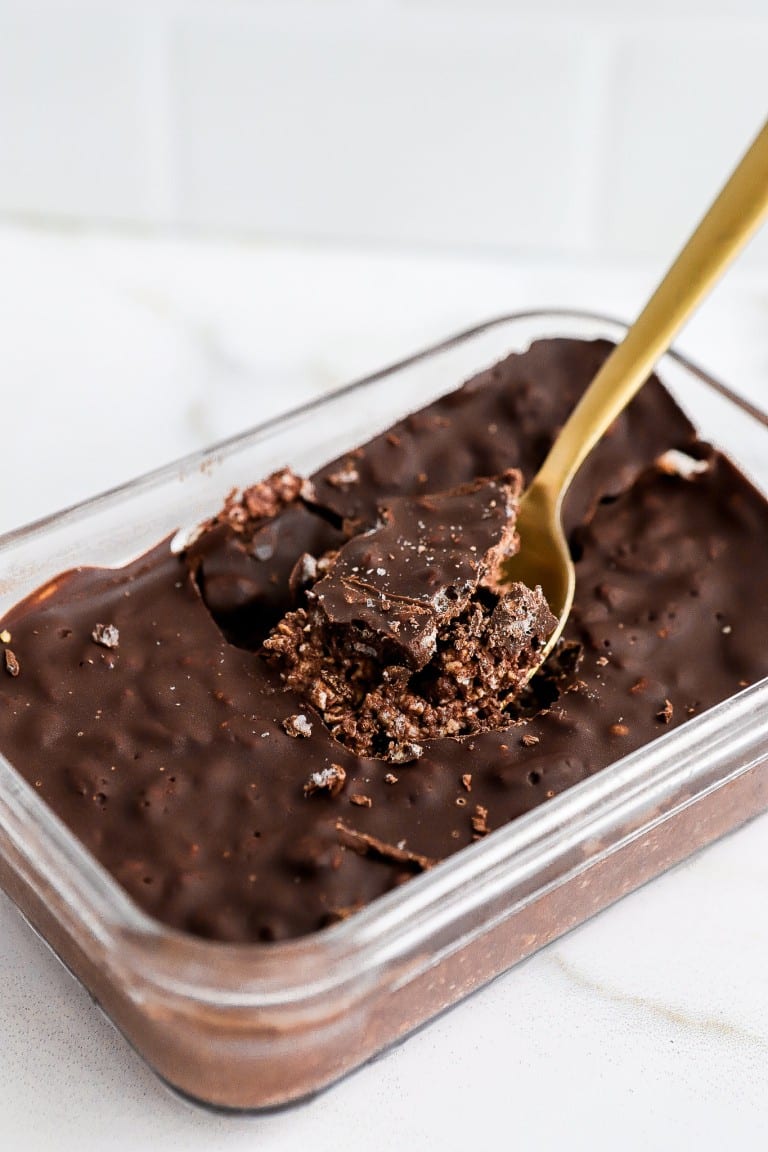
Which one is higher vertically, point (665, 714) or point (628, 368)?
point (628, 368)

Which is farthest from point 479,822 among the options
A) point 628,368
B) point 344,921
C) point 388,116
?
point 388,116

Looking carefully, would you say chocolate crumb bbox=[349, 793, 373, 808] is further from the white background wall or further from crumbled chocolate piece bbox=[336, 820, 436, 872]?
the white background wall

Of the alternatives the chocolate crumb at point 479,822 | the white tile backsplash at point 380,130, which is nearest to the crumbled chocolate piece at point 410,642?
the chocolate crumb at point 479,822

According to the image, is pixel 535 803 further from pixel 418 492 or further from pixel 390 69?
pixel 390 69

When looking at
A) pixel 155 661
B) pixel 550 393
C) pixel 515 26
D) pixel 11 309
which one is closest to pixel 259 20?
pixel 515 26

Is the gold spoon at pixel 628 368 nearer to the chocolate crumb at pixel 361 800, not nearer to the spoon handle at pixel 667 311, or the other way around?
the spoon handle at pixel 667 311

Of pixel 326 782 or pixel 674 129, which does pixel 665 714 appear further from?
pixel 674 129

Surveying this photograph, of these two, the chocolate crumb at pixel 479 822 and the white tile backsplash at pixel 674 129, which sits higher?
the white tile backsplash at pixel 674 129
